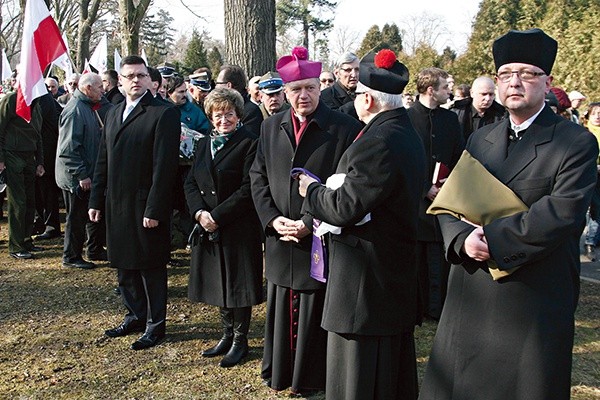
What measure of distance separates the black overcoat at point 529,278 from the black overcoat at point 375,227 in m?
0.45

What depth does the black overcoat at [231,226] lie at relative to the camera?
4.57m

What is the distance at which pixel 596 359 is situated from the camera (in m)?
4.83

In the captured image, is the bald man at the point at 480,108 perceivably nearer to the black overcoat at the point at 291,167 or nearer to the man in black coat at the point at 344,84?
the man in black coat at the point at 344,84

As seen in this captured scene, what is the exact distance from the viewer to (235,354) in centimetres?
474

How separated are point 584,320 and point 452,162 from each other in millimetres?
1873

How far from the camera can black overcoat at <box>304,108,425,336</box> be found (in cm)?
316

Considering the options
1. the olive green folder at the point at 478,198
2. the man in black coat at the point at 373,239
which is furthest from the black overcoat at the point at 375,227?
the olive green folder at the point at 478,198

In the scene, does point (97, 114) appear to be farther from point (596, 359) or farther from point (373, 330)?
point (596, 359)

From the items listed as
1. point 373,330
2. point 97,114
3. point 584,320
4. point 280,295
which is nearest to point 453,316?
point 373,330

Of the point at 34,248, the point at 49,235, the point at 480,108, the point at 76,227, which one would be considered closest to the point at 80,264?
the point at 76,227

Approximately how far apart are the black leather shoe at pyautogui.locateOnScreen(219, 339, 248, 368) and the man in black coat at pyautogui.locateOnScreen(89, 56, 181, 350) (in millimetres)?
730

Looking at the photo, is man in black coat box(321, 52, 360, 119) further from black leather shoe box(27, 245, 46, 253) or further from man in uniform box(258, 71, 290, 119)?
black leather shoe box(27, 245, 46, 253)

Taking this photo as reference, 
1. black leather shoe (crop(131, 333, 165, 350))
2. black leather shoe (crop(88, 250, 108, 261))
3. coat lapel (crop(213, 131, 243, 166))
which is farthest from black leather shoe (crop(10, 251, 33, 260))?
coat lapel (crop(213, 131, 243, 166))

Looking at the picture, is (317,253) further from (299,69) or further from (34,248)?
(34,248)
